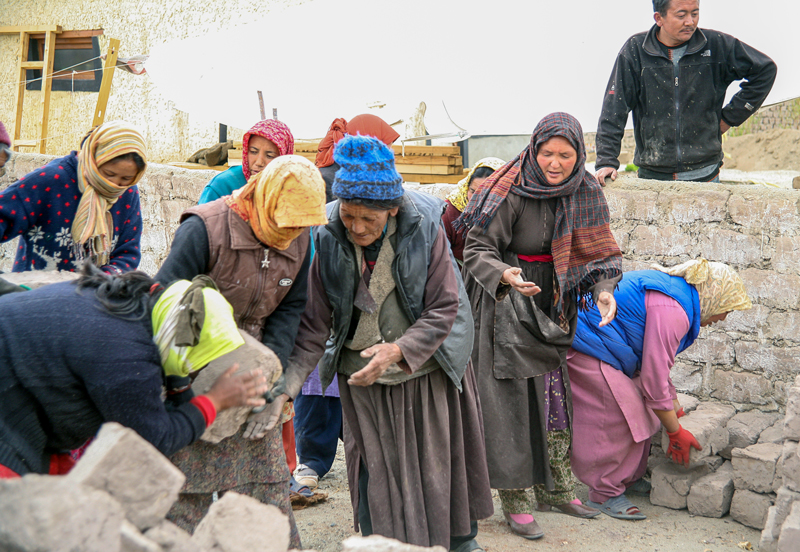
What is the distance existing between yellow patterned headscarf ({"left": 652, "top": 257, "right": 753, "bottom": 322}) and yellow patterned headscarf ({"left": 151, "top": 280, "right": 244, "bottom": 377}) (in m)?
2.66

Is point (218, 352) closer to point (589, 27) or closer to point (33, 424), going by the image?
point (33, 424)

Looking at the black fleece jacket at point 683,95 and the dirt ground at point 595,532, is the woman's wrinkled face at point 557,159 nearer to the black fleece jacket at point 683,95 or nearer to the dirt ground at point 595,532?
the black fleece jacket at point 683,95

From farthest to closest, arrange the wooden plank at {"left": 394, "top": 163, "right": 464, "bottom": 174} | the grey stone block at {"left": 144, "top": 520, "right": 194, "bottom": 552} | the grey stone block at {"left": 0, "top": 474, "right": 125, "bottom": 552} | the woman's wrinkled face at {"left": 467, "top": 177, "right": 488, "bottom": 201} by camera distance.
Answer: the wooden plank at {"left": 394, "top": 163, "right": 464, "bottom": 174}
the woman's wrinkled face at {"left": 467, "top": 177, "right": 488, "bottom": 201}
the grey stone block at {"left": 144, "top": 520, "right": 194, "bottom": 552}
the grey stone block at {"left": 0, "top": 474, "right": 125, "bottom": 552}

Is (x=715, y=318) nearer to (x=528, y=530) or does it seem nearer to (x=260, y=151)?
(x=528, y=530)

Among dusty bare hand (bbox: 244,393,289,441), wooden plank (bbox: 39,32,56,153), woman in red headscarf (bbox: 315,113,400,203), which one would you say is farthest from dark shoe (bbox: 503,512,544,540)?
wooden plank (bbox: 39,32,56,153)

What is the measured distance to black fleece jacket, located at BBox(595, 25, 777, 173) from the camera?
4.54m

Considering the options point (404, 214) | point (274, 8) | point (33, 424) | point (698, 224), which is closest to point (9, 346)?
point (33, 424)

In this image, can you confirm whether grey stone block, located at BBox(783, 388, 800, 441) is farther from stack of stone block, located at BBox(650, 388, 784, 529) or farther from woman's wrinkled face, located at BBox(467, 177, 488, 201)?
woman's wrinkled face, located at BBox(467, 177, 488, 201)

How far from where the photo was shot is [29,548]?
1.31 metres

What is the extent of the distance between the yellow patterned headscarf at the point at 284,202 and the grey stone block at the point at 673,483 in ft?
8.71

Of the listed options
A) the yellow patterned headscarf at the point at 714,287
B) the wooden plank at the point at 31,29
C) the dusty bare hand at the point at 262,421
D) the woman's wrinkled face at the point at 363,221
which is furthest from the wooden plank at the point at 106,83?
the yellow patterned headscarf at the point at 714,287

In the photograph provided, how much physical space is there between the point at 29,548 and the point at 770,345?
13.8 ft

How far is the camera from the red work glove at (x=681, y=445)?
373 centimetres

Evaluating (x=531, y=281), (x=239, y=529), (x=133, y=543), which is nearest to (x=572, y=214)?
(x=531, y=281)
